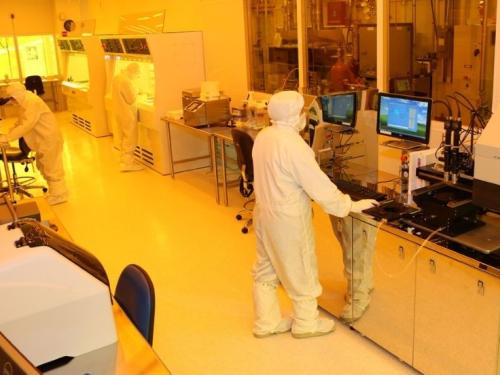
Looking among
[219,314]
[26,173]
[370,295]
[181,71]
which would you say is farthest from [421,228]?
[26,173]

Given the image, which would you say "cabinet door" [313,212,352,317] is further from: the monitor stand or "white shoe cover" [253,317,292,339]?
the monitor stand

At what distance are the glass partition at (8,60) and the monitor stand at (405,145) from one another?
35.3ft

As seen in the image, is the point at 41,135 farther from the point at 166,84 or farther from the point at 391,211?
the point at 391,211

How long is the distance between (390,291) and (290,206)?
2.14 ft

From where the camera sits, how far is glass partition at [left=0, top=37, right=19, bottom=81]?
38.4ft

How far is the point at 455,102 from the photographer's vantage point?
3773mm

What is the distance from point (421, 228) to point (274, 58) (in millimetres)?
3540

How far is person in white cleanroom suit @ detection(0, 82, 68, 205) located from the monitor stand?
144 inches

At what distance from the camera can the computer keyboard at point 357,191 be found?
2945 mm

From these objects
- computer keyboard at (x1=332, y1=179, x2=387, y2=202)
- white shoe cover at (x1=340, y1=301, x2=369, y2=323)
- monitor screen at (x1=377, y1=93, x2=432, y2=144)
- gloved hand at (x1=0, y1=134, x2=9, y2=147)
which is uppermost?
monitor screen at (x1=377, y1=93, x2=432, y2=144)

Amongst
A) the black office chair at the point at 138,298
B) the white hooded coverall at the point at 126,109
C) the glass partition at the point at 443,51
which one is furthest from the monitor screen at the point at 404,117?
the white hooded coverall at the point at 126,109

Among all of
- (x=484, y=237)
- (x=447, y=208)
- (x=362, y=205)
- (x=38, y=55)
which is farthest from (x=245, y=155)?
(x=38, y=55)

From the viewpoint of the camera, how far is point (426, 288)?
2.46 m

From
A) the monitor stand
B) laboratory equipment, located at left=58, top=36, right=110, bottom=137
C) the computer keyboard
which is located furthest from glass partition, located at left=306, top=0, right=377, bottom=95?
laboratory equipment, located at left=58, top=36, right=110, bottom=137
